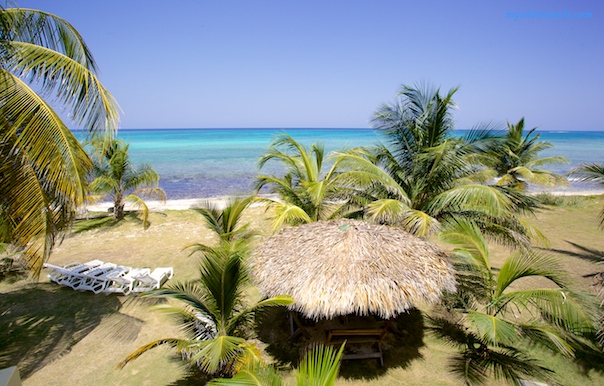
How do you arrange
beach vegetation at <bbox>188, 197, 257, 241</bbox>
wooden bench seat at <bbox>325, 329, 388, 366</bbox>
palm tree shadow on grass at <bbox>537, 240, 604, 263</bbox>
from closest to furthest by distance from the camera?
wooden bench seat at <bbox>325, 329, 388, 366</bbox> → beach vegetation at <bbox>188, 197, 257, 241</bbox> → palm tree shadow on grass at <bbox>537, 240, 604, 263</bbox>

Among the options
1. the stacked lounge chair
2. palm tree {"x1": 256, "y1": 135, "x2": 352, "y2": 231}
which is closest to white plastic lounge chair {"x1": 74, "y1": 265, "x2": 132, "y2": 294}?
the stacked lounge chair

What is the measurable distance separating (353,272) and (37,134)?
4463 mm

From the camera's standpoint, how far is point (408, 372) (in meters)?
4.51

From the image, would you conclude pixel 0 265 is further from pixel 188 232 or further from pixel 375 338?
pixel 375 338

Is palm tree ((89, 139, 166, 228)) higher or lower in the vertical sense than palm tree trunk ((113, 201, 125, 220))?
higher

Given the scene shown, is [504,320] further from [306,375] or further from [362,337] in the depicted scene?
[306,375]

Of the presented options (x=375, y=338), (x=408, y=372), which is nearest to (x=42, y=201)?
(x=375, y=338)

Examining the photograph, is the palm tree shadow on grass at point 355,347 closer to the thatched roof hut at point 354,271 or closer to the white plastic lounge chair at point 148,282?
the thatched roof hut at point 354,271

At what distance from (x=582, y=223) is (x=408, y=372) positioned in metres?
11.1

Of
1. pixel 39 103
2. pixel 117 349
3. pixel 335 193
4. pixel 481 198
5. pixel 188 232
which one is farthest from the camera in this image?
pixel 188 232

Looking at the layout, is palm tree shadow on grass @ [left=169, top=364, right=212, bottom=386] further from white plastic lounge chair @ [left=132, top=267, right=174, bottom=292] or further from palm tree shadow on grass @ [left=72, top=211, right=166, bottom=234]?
palm tree shadow on grass @ [left=72, top=211, right=166, bottom=234]

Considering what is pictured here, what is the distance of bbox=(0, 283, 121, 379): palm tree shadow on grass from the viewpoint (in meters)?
4.75

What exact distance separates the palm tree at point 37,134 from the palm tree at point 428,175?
4451 mm

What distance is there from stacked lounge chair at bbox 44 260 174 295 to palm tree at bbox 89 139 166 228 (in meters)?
3.78
